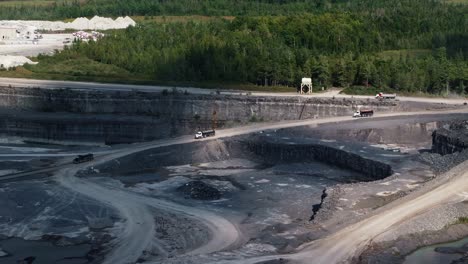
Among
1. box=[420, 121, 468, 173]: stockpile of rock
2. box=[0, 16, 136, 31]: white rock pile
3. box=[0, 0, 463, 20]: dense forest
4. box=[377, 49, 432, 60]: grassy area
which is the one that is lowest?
box=[420, 121, 468, 173]: stockpile of rock

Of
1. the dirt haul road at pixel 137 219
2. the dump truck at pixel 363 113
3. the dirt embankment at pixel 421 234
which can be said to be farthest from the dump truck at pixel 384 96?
the dirt embankment at pixel 421 234

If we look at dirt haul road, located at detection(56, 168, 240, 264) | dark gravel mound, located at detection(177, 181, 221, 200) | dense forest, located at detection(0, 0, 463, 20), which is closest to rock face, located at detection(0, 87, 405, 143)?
dirt haul road, located at detection(56, 168, 240, 264)

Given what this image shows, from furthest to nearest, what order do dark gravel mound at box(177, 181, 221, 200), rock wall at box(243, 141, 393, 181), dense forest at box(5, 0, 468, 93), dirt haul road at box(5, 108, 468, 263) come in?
dense forest at box(5, 0, 468, 93) < rock wall at box(243, 141, 393, 181) < dark gravel mound at box(177, 181, 221, 200) < dirt haul road at box(5, 108, 468, 263)

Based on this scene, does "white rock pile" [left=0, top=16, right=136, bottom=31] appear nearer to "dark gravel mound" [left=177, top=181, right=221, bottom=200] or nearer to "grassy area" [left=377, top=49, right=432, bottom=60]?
"grassy area" [left=377, top=49, right=432, bottom=60]

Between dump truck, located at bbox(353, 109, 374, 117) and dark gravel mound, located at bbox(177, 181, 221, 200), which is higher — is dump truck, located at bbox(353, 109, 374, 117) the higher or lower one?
the higher one

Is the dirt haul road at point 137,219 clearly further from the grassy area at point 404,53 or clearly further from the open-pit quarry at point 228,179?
the grassy area at point 404,53

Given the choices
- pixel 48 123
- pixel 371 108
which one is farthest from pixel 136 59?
pixel 371 108

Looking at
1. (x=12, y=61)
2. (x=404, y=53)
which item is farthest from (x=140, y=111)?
(x=404, y=53)
